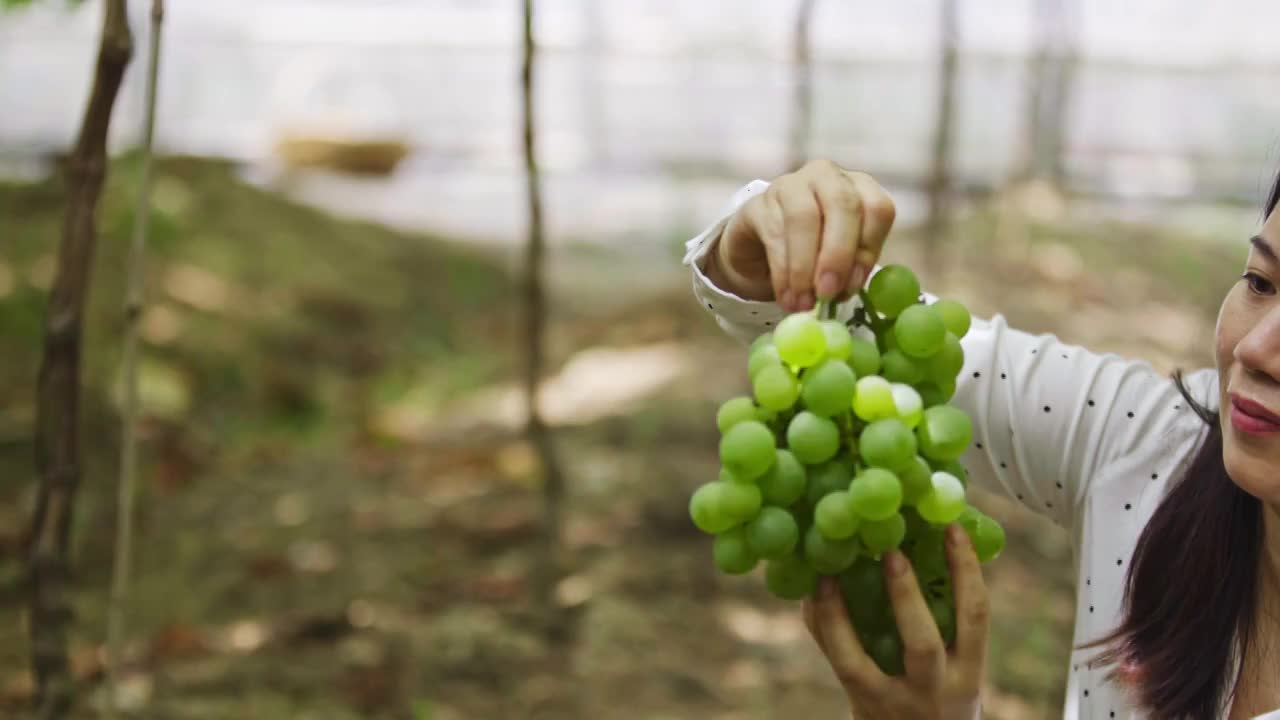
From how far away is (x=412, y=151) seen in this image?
12352mm

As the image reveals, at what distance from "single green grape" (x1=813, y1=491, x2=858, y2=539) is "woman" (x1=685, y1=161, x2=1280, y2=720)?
7cm

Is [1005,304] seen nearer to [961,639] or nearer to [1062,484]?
[1062,484]

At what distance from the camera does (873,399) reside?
1.15 metres

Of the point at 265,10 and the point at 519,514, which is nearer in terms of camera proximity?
the point at 519,514

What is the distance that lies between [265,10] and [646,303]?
708 centimetres

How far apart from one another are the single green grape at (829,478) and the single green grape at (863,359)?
0.30ft

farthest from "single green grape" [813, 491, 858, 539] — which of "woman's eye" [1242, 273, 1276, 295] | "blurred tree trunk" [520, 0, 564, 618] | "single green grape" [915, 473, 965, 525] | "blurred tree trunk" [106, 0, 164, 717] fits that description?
"blurred tree trunk" [520, 0, 564, 618]

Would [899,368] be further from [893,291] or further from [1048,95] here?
[1048,95]

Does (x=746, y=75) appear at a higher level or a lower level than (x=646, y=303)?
higher

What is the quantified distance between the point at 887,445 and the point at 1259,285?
1.91ft

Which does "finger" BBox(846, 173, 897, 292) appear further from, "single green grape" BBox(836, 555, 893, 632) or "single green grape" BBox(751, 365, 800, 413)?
"single green grape" BBox(836, 555, 893, 632)

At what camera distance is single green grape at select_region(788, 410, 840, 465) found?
114 centimetres

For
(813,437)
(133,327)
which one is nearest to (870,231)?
(813,437)

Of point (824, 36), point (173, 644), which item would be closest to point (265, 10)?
point (824, 36)
